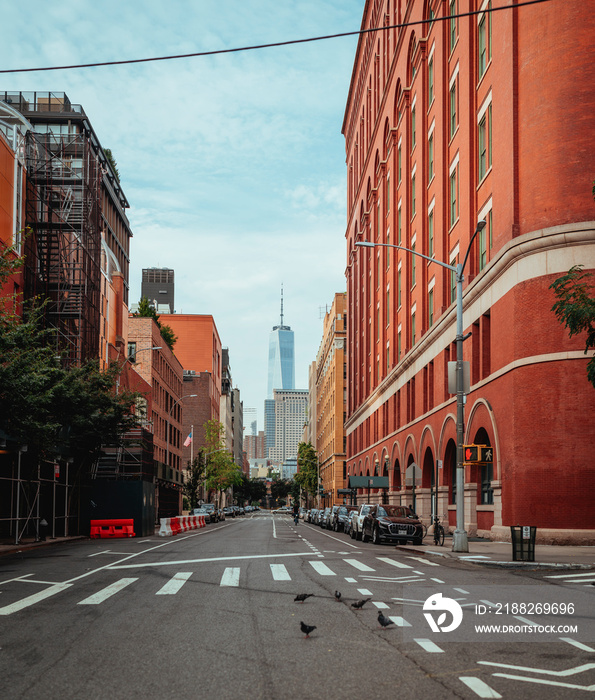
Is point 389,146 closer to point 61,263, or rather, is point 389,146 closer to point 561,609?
point 61,263

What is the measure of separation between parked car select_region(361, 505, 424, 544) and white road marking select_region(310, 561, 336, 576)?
32.0 ft

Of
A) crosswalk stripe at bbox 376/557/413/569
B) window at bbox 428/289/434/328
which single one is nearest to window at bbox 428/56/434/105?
window at bbox 428/289/434/328

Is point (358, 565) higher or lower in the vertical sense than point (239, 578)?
lower

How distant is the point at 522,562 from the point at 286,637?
12124 mm

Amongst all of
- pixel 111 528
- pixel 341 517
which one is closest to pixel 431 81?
pixel 341 517

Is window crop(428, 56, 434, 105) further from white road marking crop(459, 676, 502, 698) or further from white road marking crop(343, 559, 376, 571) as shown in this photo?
white road marking crop(459, 676, 502, 698)

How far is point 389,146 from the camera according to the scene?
6278 cm

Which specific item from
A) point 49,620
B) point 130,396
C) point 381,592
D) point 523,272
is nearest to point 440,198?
point 523,272

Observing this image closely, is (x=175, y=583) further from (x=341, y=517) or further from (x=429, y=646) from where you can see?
(x=341, y=517)

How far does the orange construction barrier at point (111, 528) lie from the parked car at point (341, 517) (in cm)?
1350

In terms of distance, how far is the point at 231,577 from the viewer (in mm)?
16672

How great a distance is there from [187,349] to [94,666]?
388 ft

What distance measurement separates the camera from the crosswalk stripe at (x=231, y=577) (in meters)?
15.5

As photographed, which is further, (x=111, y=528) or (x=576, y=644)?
(x=111, y=528)
